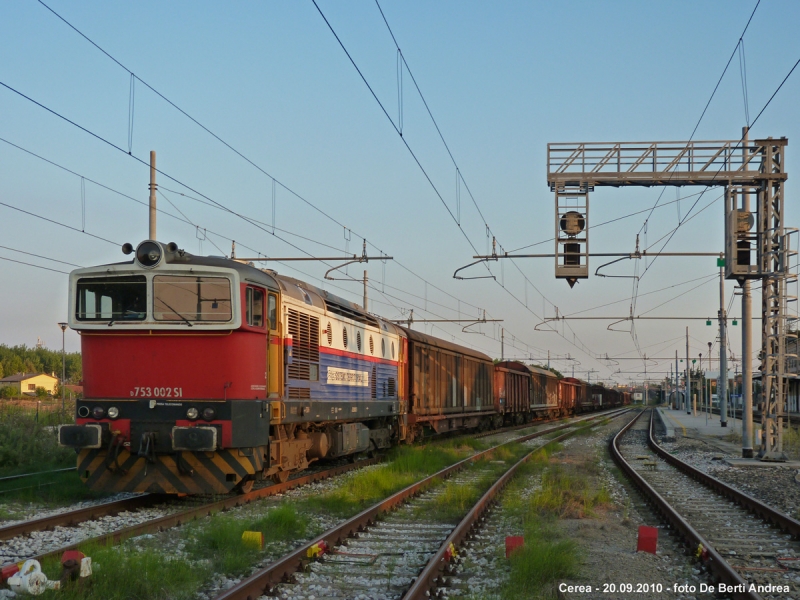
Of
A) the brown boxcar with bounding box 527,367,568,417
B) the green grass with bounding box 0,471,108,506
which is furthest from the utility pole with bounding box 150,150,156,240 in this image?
the brown boxcar with bounding box 527,367,568,417

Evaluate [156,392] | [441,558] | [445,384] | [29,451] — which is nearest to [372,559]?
[441,558]

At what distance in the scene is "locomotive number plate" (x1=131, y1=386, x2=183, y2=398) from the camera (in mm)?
11508

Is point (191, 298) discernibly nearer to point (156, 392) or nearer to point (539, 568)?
point (156, 392)

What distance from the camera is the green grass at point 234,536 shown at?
8.11m

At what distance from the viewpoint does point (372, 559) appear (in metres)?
8.64

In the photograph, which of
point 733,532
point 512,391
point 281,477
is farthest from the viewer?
point 512,391

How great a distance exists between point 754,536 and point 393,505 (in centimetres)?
501

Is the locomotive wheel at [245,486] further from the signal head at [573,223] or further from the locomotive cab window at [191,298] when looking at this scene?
the signal head at [573,223]

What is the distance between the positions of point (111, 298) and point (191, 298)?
4.06 ft

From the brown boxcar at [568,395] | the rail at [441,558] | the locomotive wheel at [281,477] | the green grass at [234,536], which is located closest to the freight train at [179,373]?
the locomotive wheel at [281,477]

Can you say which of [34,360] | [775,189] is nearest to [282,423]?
[775,189]

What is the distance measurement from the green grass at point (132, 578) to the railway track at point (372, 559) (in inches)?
23.9

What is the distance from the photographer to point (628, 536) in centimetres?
1015

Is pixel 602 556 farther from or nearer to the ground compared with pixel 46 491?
farther from the ground
